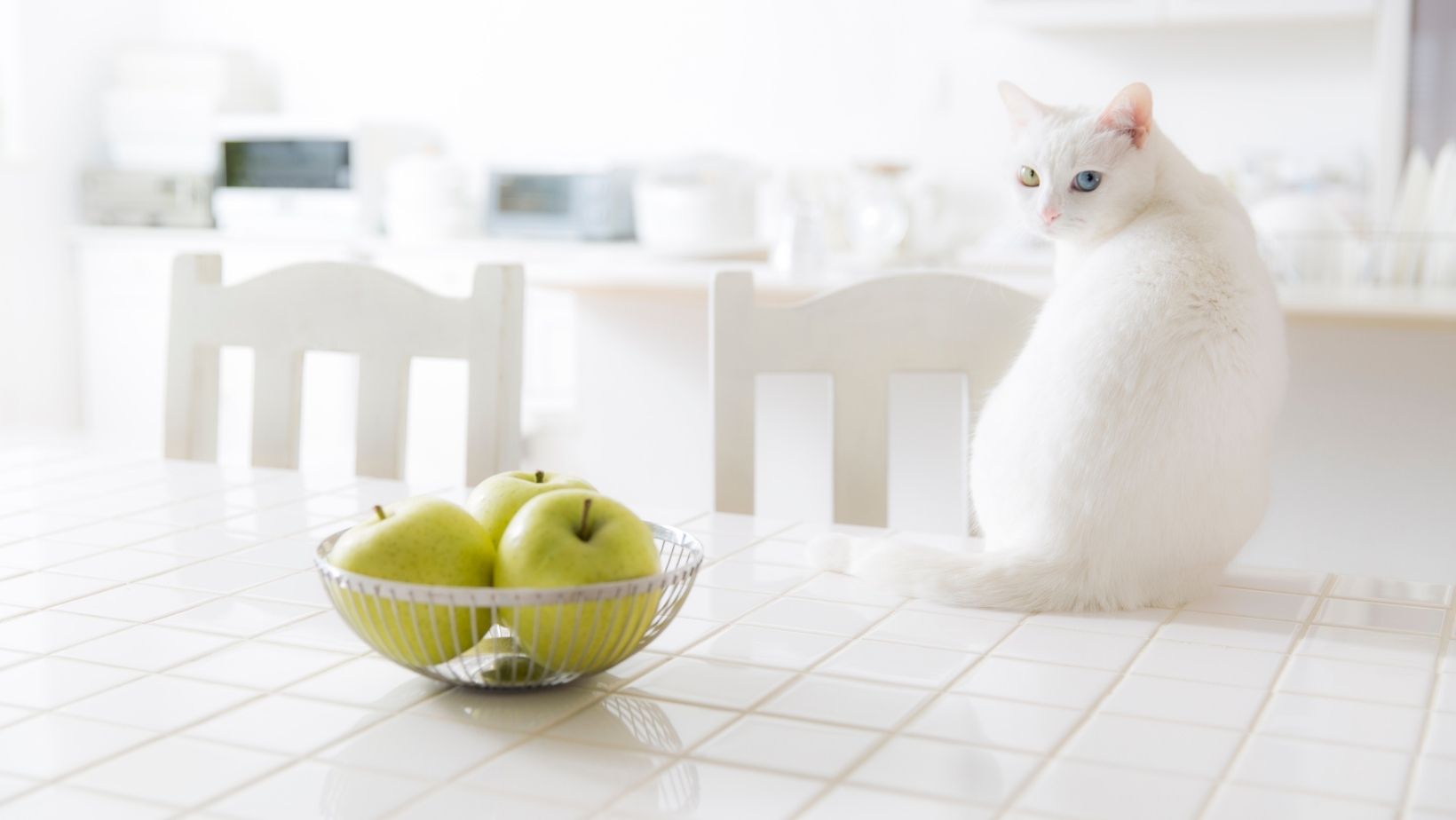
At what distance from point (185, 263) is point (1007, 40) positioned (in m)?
2.83

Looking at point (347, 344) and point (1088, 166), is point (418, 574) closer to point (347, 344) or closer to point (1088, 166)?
point (1088, 166)

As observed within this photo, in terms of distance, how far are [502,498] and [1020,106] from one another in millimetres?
490

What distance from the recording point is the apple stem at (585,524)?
0.74 metres

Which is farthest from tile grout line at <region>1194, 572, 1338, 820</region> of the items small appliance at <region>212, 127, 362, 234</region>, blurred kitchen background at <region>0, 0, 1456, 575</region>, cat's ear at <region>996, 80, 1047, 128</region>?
small appliance at <region>212, 127, 362, 234</region>

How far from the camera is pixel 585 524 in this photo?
29.2 inches

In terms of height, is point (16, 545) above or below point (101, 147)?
below

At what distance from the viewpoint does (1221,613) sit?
0.95 meters

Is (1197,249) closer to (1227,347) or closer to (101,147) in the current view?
(1227,347)

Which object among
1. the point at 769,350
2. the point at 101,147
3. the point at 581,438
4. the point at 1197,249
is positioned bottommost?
the point at 581,438

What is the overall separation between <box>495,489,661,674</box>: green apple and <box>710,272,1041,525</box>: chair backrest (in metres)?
0.68

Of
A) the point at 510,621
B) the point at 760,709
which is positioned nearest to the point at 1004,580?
the point at 760,709

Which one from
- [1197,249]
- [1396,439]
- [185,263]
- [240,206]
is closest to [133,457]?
[185,263]

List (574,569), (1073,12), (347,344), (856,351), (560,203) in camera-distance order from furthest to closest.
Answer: (560,203) < (1073,12) < (347,344) < (856,351) < (574,569)

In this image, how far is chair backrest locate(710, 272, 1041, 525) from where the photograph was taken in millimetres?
1419
